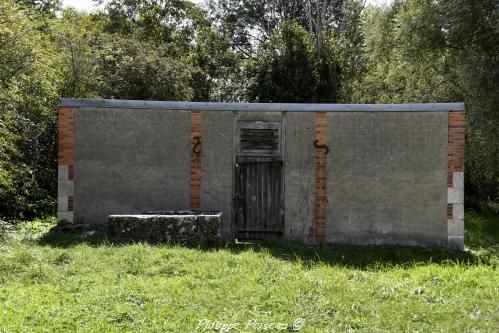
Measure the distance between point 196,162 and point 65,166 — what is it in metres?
2.89

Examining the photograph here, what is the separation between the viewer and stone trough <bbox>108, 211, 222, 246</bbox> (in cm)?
971

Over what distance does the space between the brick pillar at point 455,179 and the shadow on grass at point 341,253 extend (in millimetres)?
454

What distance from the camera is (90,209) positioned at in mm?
11164

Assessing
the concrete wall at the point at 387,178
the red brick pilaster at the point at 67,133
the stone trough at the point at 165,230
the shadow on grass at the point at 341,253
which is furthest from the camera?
the red brick pilaster at the point at 67,133

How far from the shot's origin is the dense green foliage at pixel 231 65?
1341cm

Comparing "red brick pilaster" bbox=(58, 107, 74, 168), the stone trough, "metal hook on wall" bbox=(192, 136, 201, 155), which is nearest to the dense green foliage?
"red brick pilaster" bbox=(58, 107, 74, 168)

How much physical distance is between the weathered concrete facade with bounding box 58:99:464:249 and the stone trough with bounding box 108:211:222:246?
4.82 feet

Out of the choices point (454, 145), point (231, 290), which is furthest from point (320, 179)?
point (231, 290)

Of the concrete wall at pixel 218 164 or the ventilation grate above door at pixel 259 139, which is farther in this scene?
the ventilation grate above door at pixel 259 139

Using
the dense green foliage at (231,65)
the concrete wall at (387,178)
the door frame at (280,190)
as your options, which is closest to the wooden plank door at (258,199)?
the door frame at (280,190)

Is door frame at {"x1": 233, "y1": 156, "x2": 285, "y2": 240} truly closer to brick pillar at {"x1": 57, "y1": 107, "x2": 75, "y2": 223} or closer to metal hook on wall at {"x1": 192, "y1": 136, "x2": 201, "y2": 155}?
metal hook on wall at {"x1": 192, "y1": 136, "x2": 201, "y2": 155}

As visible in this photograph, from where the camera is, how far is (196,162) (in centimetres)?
1127

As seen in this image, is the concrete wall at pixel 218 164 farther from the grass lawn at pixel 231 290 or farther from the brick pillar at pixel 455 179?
the brick pillar at pixel 455 179

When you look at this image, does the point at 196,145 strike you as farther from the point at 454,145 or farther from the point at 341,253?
the point at 454,145
